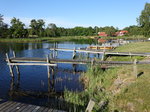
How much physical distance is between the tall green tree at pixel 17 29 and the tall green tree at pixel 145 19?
69829mm

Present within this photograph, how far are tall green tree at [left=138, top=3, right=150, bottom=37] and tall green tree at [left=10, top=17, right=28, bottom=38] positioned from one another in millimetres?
69829

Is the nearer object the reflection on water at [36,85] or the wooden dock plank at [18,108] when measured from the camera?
the wooden dock plank at [18,108]

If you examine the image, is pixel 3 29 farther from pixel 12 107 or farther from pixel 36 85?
pixel 12 107

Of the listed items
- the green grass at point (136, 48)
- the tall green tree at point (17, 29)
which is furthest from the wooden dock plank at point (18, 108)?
the tall green tree at point (17, 29)

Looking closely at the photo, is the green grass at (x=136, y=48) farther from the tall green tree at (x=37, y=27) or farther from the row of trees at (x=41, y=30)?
the tall green tree at (x=37, y=27)

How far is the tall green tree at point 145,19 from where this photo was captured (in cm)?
5975

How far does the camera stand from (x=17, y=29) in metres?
105

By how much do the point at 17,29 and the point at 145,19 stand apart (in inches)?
2850

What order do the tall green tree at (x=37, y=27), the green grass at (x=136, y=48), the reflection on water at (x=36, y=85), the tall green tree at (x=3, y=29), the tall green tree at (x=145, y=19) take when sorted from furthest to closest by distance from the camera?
1. the tall green tree at (x=37, y=27)
2. the tall green tree at (x=3, y=29)
3. the tall green tree at (x=145, y=19)
4. the green grass at (x=136, y=48)
5. the reflection on water at (x=36, y=85)

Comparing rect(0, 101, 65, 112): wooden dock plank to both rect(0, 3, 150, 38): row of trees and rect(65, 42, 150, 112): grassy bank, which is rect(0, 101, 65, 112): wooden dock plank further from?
rect(0, 3, 150, 38): row of trees

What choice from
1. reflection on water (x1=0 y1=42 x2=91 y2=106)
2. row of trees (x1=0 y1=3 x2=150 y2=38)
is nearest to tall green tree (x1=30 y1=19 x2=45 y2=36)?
row of trees (x1=0 y1=3 x2=150 y2=38)

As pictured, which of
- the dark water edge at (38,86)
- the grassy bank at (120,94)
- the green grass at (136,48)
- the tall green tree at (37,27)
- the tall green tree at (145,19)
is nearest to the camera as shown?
the grassy bank at (120,94)

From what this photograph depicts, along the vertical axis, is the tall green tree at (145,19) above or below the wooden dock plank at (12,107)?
above

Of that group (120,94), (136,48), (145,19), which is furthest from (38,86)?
(145,19)
